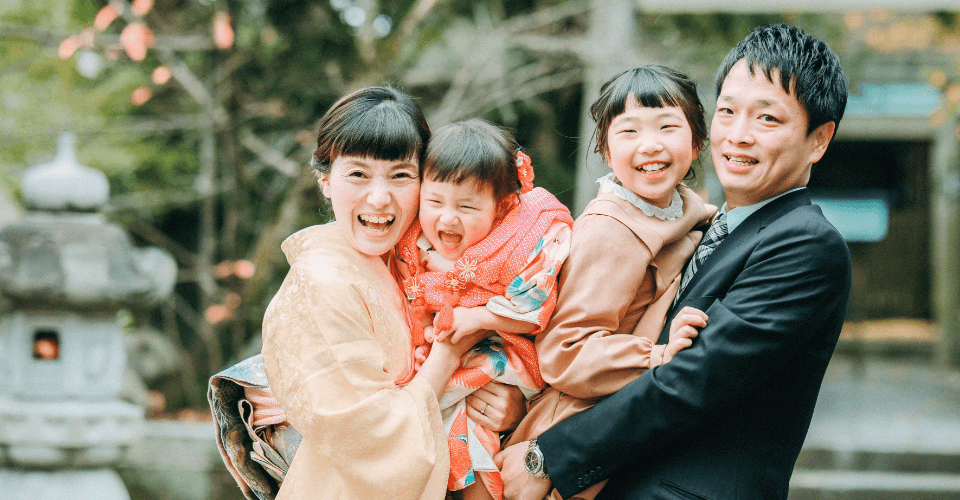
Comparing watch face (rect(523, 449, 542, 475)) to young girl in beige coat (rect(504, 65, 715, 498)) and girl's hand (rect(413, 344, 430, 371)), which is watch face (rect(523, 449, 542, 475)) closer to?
young girl in beige coat (rect(504, 65, 715, 498))

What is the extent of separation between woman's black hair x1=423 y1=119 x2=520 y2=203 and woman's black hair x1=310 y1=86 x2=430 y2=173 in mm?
70

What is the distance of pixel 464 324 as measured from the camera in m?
2.12

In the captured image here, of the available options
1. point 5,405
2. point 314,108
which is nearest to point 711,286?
point 5,405

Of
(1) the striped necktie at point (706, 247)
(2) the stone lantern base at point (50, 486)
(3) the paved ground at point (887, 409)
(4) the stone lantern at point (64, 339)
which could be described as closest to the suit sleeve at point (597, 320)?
(1) the striped necktie at point (706, 247)

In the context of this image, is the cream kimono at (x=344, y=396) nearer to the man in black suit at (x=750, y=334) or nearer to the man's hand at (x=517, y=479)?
the man's hand at (x=517, y=479)

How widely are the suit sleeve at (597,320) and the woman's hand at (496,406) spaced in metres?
0.16

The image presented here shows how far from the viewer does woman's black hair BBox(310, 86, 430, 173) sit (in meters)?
2.11

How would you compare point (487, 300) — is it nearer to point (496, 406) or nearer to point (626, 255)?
point (496, 406)

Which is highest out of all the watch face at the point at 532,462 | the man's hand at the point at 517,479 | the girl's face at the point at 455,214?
the girl's face at the point at 455,214

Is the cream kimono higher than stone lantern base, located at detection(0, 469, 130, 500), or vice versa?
the cream kimono

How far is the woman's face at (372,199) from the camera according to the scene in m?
2.12

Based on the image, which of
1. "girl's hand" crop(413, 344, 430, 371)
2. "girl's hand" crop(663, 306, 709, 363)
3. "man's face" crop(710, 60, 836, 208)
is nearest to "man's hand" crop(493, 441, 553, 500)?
"girl's hand" crop(413, 344, 430, 371)

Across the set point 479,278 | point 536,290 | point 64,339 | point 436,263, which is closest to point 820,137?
point 536,290

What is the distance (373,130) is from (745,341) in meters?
1.13
